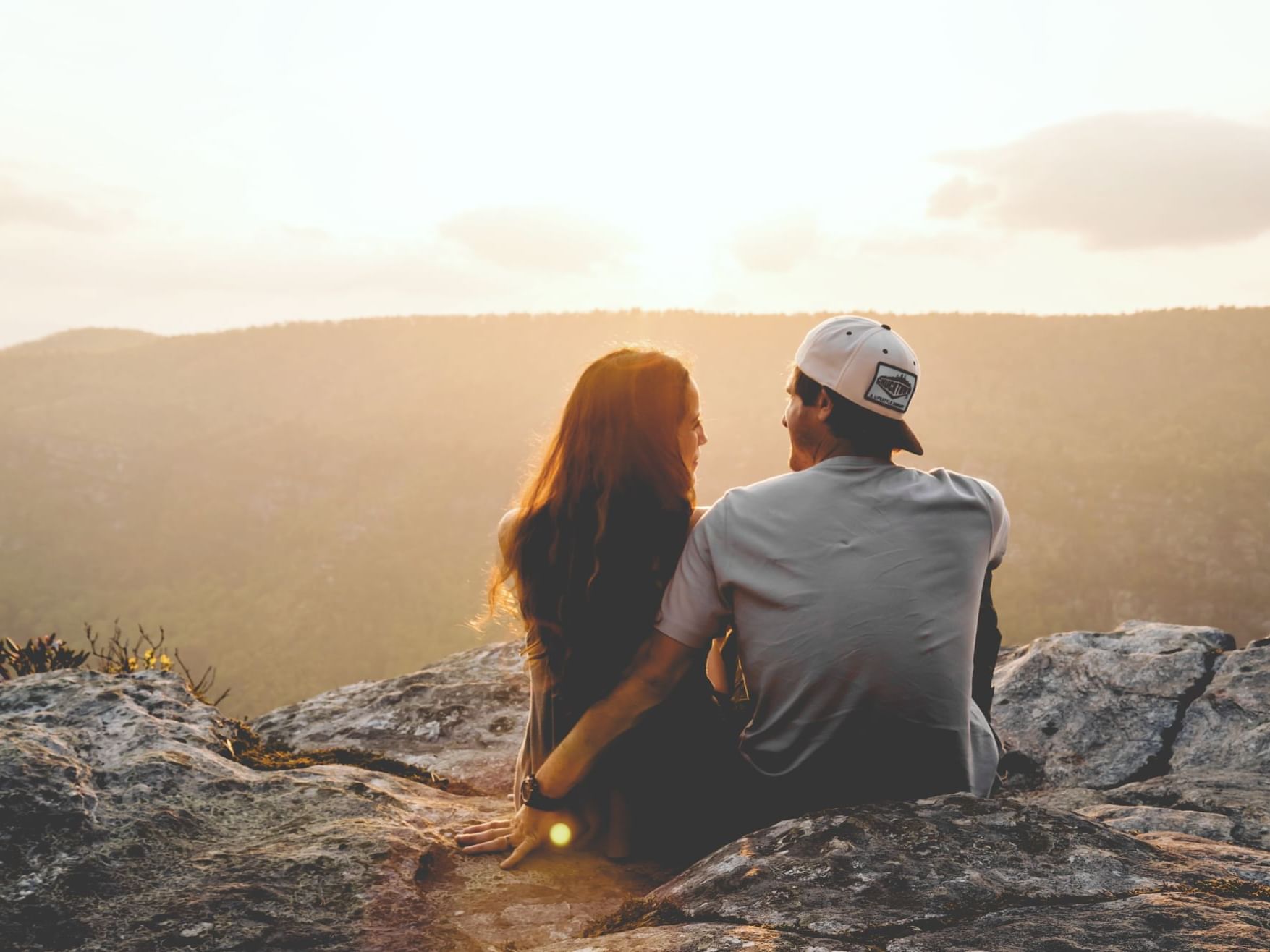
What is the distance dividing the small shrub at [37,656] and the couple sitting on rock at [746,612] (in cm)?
337

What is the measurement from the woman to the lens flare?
0.21 ft

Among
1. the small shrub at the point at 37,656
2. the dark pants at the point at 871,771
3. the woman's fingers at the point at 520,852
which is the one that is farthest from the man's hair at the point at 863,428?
the small shrub at the point at 37,656

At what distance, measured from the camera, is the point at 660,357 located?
2988 mm

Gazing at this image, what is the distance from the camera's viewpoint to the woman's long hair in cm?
289

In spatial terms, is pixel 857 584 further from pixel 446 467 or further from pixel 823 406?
pixel 446 467

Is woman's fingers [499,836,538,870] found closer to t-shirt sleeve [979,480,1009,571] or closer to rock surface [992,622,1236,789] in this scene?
t-shirt sleeve [979,480,1009,571]

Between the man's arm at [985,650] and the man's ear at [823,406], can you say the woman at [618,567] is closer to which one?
the man's ear at [823,406]

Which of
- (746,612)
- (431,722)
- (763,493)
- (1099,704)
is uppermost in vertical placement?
(763,493)

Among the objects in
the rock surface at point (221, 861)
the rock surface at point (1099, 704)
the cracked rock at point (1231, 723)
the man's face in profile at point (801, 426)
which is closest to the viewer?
the rock surface at point (221, 861)

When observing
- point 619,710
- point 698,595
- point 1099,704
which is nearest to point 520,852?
point 619,710

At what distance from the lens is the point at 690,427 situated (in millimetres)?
3039

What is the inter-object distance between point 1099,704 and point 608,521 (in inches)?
139

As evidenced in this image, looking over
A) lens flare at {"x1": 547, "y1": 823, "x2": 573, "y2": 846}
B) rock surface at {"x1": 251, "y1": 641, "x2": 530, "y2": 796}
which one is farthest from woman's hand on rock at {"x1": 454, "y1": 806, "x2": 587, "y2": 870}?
rock surface at {"x1": 251, "y1": 641, "x2": 530, "y2": 796}

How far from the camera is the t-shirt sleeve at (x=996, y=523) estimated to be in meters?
2.60
